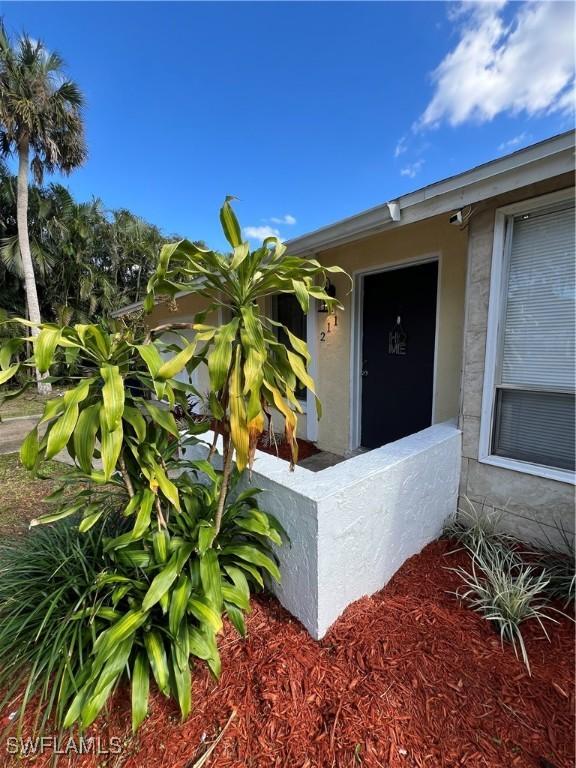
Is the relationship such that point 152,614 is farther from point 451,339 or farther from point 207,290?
point 451,339

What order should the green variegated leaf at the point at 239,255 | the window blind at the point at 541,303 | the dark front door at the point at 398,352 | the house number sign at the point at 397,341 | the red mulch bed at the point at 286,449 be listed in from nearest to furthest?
the green variegated leaf at the point at 239,255
the window blind at the point at 541,303
the dark front door at the point at 398,352
the house number sign at the point at 397,341
the red mulch bed at the point at 286,449

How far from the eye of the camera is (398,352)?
3717mm

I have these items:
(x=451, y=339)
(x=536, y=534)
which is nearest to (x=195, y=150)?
(x=451, y=339)

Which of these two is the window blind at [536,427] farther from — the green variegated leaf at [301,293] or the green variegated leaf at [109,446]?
the green variegated leaf at [109,446]

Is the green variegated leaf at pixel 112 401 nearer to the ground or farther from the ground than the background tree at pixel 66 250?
nearer to the ground

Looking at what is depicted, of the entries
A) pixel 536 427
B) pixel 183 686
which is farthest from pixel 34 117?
pixel 536 427

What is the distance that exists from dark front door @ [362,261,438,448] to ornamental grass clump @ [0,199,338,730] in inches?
84.9

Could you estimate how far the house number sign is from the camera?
365 centimetres

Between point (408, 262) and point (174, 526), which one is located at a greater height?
point (408, 262)

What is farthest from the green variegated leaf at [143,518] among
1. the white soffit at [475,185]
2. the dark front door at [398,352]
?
the dark front door at [398,352]

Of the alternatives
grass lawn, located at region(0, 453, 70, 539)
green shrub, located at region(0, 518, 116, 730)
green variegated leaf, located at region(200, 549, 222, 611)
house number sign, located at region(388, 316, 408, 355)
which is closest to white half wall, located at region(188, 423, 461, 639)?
green variegated leaf, located at region(200, 549, 222, 611)

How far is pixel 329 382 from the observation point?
173 inches

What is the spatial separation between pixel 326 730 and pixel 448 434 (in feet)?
6.14

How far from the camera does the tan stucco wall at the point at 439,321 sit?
310 centimetres
